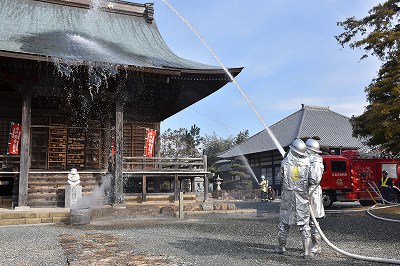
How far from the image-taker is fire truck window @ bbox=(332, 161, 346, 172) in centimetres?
1588

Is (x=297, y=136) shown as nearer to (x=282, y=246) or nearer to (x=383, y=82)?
(x=383, y=82)

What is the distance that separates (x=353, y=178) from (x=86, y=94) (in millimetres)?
12127

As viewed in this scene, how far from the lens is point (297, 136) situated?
28469 millimetres

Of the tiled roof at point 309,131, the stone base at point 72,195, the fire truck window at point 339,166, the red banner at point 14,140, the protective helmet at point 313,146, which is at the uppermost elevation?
the tiled roof at point 309,131

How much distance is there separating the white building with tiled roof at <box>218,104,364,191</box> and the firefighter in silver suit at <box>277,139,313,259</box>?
21.9m

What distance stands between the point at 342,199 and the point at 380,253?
10.9 m

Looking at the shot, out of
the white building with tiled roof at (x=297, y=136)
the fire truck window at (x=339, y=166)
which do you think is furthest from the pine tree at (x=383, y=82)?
the white building with tiled roof at (x=297, y=136)

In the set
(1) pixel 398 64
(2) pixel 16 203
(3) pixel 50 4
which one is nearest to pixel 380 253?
(1) pixel 398 64

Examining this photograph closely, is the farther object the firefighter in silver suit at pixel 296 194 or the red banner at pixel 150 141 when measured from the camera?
the red banner at pixel 150 141

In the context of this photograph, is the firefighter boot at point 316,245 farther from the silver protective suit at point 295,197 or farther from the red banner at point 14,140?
the red banner at point 14,140

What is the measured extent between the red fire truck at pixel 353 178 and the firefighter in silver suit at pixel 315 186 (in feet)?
33.6

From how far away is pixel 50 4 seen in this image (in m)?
16.5

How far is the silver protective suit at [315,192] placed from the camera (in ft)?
18.3

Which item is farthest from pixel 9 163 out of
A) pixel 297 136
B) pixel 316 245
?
pixel 297 136
